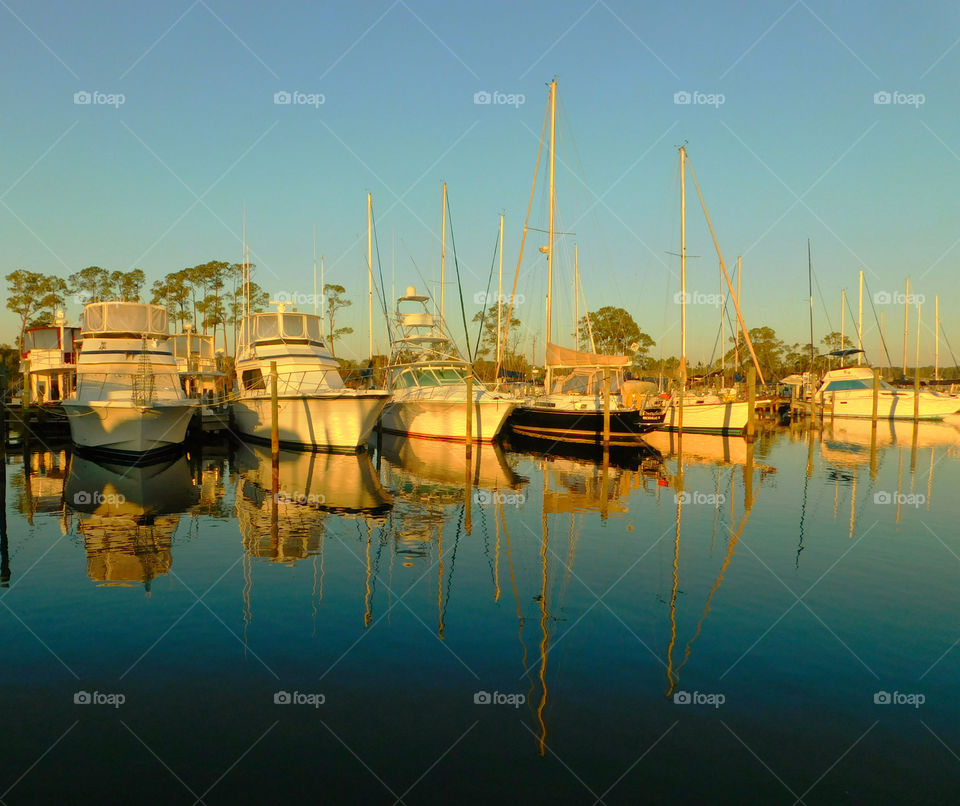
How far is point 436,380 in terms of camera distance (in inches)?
1401

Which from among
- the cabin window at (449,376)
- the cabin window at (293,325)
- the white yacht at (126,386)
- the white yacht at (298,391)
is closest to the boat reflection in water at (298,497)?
the white yacht at (298,391)

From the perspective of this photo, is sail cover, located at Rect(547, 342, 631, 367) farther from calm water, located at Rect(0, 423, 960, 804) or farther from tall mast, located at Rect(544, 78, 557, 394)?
calm water, located at Rect(0, 423, 960, 804)

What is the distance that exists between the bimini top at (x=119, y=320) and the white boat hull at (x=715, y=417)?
89.1 ft

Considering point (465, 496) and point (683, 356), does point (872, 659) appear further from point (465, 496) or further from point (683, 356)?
point (683, 356)

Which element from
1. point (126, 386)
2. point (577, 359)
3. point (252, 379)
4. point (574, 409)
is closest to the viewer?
point (126, 386)

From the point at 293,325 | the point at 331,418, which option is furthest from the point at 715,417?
the point at 293,325

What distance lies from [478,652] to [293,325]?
83.5ft

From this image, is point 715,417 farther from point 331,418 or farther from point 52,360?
point 52,360

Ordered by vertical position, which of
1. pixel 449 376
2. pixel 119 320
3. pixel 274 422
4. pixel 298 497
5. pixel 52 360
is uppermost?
pixel 119 320

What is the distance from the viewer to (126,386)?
2730 cm

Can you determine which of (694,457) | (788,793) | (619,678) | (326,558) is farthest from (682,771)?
(694,457)

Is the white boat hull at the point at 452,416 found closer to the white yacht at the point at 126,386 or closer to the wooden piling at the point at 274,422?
the wooden piling at the point at 274,422

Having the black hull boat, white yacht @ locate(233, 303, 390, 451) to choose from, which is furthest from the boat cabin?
the black hull boat

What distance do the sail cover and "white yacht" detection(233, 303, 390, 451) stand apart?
9.90 metres
